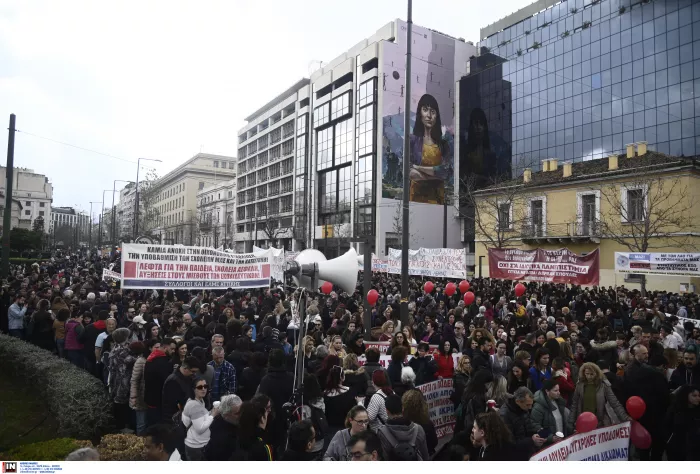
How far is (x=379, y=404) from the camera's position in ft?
17.4

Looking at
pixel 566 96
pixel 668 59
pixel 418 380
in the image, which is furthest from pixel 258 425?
pixel 566 96

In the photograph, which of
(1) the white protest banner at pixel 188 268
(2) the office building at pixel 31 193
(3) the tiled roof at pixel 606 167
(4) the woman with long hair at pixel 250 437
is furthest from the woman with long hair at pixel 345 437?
(2) the office building at pixel 31 193

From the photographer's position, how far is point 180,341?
22.9ft

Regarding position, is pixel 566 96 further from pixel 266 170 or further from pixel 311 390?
pixel 311 390

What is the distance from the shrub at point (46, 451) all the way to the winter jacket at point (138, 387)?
1547 millimetres

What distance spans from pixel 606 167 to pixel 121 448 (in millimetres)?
34641

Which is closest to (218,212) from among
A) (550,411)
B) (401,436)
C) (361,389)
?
(361,389)

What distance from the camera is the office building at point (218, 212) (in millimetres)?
78000

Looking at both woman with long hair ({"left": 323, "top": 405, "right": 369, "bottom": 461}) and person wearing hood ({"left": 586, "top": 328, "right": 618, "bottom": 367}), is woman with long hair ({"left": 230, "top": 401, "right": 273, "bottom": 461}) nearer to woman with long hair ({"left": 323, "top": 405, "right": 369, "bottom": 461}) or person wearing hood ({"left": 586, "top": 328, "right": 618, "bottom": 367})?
woman with long hair ({"left": 323, "top": 405, "right": 369, "bottom": 461})

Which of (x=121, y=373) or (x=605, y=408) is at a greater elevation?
(x=121, y=373)

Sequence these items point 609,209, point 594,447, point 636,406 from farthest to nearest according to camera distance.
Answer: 1. point 609,209
2. point 636,406
3. point 594,447

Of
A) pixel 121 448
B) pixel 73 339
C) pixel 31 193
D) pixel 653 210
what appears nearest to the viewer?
pixel 121 448

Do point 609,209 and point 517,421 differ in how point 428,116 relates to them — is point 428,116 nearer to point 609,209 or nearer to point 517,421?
point 609,209

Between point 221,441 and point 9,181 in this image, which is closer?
point 221,441
